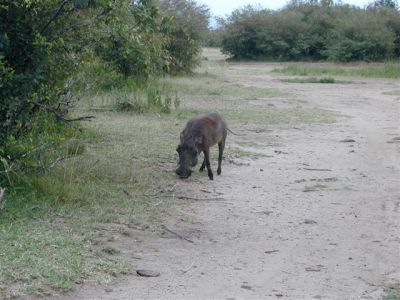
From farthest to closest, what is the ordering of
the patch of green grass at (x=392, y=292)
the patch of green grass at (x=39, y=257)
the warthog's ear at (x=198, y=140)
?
the warthog's ear at (x=198, y=140) → the patch of green grass at (x=392, y=292) → the patch of green grass at (x=39, y=257)

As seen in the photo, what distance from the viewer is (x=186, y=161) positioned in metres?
10.0

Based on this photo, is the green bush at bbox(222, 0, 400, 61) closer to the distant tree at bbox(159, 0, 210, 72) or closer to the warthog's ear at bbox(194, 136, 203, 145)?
the distant tree at bbox(159, 0, 210, 72)

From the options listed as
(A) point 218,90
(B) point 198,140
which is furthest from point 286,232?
(A) point 218,90

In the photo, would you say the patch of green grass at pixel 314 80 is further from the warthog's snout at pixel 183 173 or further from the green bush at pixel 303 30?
the warthog's snout at pixel 183 173

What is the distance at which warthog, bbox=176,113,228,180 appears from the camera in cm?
1005

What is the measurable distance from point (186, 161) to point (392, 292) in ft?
15.1

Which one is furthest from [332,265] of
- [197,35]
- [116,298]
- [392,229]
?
[197,35]

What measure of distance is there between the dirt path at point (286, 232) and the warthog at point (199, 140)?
25 centimetres

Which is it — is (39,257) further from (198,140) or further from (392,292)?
(198,140)

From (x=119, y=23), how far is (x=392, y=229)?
14.4 ft

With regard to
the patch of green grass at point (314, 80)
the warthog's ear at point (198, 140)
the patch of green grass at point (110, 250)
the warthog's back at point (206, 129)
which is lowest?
the patch of green grass at point (110, 250)

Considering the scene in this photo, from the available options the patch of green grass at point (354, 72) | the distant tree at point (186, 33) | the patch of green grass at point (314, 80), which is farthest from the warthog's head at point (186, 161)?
the patch of green grass at point (354, 72)

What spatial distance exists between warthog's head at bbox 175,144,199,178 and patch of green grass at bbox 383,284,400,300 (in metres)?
4.41

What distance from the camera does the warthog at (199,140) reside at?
10.1m
